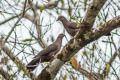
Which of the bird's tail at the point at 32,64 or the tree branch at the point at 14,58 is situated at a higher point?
the tree branch at the point at 14,58

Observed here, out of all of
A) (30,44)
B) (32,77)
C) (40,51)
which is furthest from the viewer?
(40,51)

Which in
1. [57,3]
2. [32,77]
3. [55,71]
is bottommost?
[32,77]

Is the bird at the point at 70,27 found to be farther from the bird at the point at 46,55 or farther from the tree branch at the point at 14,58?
the tree branch at the point at 14,58

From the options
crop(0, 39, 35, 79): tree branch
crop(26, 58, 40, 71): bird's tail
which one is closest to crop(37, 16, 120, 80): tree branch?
crop(0, 39, 35, 79): tree branch

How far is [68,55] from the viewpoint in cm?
357

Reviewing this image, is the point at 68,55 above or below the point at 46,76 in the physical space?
above

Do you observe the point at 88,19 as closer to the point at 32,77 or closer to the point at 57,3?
the point at 32,77

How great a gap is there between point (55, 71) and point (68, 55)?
0.82 feet

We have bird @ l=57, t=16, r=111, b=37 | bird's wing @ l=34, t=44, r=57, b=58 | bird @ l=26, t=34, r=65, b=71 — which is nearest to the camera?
bird @ l=26, t=34, r=65, b=71

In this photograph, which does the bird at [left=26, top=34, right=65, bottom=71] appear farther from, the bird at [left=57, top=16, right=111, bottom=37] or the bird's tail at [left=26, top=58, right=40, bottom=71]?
the bird at [left=57, top=16, right=111, bottom=37]

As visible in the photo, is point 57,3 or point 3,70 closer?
point 3,70

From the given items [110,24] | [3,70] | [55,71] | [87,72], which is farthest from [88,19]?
[3,70]

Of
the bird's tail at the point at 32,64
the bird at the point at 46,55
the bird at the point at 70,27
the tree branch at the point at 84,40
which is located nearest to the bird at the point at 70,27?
the bird at the point at 70,27

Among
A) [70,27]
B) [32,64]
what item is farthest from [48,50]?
[70,27]
